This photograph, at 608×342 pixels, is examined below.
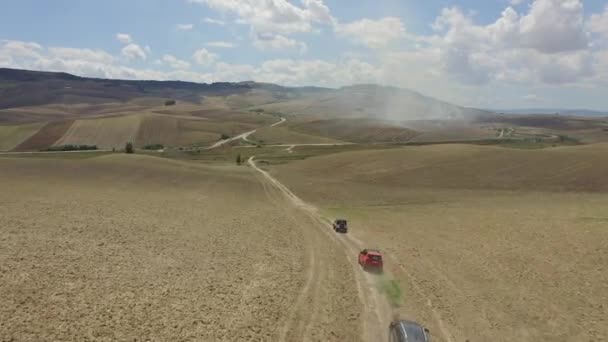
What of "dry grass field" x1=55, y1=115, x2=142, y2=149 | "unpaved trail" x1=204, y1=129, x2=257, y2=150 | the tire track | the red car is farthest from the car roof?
"dry grass field" x1=55, y1=115, x2=142, y2=149

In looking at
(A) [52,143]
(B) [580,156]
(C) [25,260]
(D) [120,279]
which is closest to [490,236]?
(D) [120,279]

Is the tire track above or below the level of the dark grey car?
below

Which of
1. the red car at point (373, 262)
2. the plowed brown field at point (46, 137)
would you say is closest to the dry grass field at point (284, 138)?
the plowed brown field at point (46, 137)

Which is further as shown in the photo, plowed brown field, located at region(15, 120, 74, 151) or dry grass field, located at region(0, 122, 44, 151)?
dry grass field, located at region(0, 122, 44, 151)

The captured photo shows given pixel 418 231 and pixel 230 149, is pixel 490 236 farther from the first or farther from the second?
pixel 230 149

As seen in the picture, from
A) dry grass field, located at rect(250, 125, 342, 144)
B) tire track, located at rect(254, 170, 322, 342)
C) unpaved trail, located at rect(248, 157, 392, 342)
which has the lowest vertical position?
unpaved trail, located at rect(248, 157, 392, 342)

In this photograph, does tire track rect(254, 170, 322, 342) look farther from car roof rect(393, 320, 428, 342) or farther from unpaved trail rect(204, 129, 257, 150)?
unpaved trail rect(204, 129, 257, 150)

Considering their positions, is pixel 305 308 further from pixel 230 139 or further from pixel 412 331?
pixel 230 139
